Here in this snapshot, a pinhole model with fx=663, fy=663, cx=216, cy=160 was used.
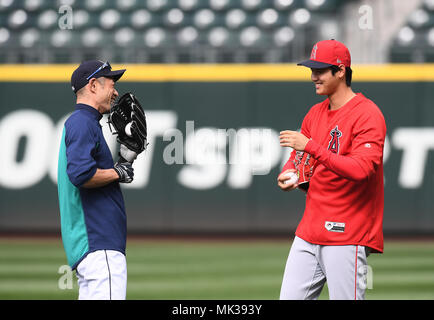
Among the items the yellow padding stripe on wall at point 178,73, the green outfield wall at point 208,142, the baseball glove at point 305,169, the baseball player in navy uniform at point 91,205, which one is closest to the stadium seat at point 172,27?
the yellow padding stripe on wall at point 178,73

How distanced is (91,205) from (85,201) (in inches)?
1.5

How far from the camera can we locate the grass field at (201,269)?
646cm

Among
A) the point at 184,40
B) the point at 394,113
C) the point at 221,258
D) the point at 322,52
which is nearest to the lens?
the point at 322,52

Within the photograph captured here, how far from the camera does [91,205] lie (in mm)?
3463

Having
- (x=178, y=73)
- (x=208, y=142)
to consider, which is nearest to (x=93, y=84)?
(x=208, y=142)

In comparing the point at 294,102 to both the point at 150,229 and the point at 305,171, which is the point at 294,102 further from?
the point at 305,171

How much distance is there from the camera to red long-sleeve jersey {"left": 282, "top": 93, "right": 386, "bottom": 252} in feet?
11.3

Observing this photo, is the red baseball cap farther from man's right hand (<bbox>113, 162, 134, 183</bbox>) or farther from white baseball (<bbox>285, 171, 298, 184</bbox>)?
man's right hand (<bbox>113, 162, 134, 183</bbox>)

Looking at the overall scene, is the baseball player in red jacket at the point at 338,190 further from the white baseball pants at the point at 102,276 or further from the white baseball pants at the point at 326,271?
the white baseball pants at the point at 102,276

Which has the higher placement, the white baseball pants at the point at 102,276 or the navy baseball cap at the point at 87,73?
the navy baseball cap at the point at 87,73

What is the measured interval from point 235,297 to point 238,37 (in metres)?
6.68

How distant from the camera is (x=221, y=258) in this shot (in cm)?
855
